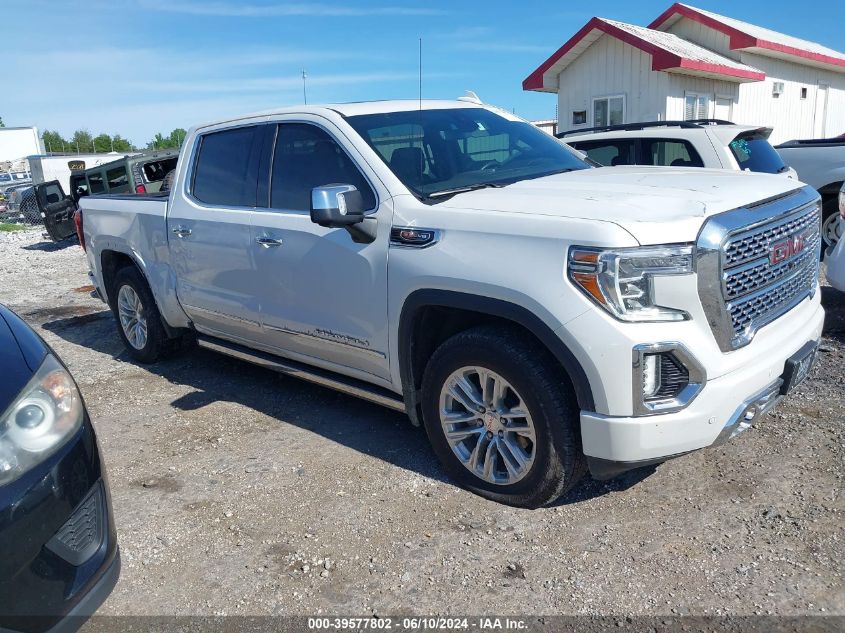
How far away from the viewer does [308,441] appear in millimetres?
4453

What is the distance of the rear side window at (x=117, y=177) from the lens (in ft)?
41.6

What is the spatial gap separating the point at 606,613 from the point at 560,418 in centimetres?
79

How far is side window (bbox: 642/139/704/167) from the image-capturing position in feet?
23.8

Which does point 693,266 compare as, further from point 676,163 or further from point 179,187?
point 676,163

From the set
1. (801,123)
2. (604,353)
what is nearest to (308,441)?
(604,353)

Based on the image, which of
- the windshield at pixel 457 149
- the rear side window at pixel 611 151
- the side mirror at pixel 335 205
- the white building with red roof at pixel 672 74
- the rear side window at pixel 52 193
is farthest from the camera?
the rear side window at pixel 52 193

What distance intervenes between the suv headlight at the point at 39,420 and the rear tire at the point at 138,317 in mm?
3484

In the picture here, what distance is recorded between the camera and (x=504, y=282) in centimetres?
315

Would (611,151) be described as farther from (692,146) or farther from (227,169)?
(227,169)

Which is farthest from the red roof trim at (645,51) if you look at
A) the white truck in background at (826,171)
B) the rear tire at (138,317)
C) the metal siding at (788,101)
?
the rear tire at (138,317)

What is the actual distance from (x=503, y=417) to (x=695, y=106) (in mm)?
14887

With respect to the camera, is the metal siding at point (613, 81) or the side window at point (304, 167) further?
the metal siding at point (613, 81)

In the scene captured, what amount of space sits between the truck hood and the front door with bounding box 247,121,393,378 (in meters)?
0.56

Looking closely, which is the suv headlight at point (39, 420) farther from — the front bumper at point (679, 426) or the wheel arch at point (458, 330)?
the front bumper at point (679, 426)
